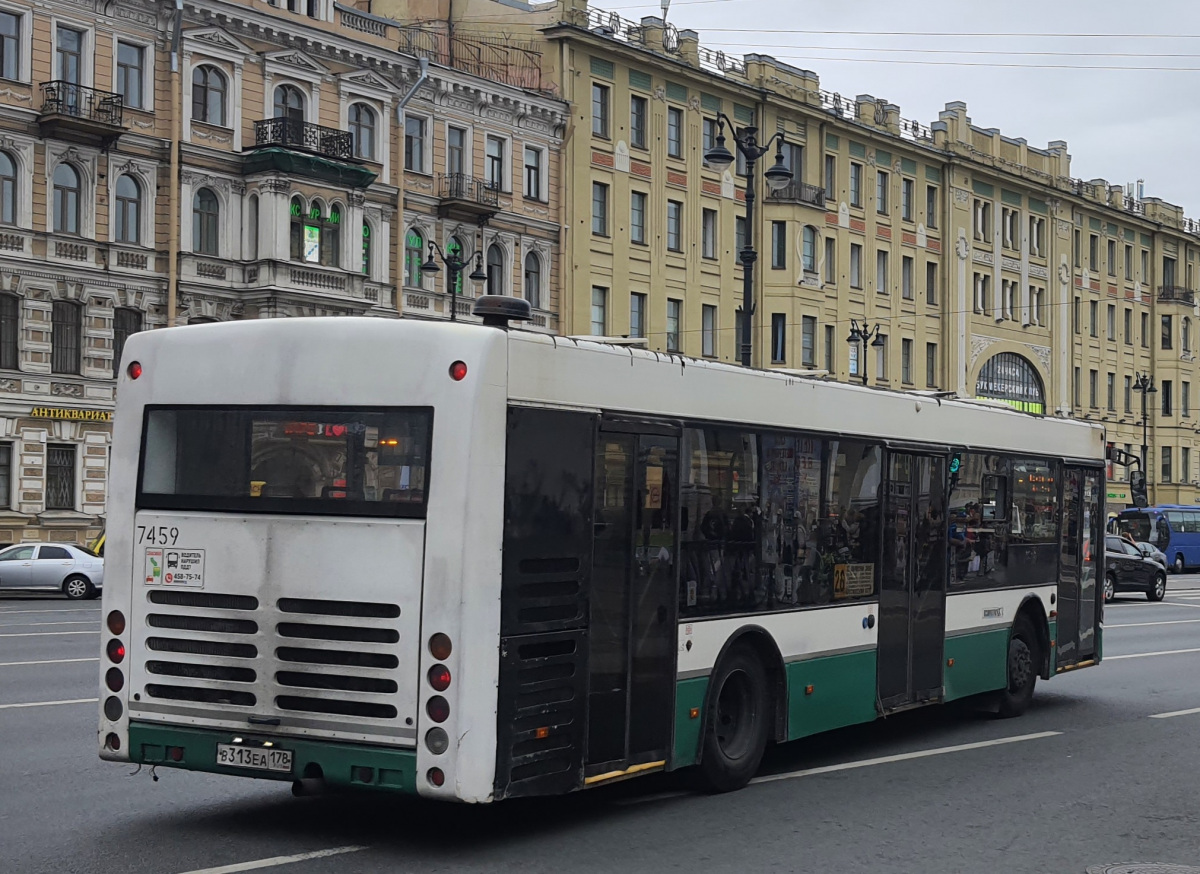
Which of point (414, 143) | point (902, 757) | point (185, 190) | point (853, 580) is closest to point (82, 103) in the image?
point (185, 190)

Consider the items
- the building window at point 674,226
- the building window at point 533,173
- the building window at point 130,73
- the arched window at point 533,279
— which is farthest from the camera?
the building window at point 674,226

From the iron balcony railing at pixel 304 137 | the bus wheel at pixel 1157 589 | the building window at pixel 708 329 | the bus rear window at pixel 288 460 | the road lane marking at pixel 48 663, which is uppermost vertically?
the iron balcony railing at pixel 304 137

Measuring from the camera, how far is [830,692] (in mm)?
11422

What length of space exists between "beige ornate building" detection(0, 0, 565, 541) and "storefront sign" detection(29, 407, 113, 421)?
0.05m

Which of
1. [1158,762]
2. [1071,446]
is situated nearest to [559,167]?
[1071,446]

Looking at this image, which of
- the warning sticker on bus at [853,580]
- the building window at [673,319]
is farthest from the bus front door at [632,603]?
the building window at [673,319]

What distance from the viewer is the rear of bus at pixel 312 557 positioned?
26.4ft

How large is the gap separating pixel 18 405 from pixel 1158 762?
3089 cm

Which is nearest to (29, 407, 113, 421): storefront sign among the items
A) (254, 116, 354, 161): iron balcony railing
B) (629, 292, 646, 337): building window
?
(254, 116, 354, 161): iron balcony railing

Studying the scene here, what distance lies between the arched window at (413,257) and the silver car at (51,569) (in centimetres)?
1457

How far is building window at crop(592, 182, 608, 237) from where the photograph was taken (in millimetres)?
51812

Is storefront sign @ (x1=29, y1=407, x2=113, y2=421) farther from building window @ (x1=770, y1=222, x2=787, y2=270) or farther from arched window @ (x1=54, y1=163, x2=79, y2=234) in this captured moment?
building window @ (x1=770, y1=222, x2=787, y2=270)

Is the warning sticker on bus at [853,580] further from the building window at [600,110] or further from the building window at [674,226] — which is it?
the building window at [674,226]

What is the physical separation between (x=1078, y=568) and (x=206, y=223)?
29.6 metres
